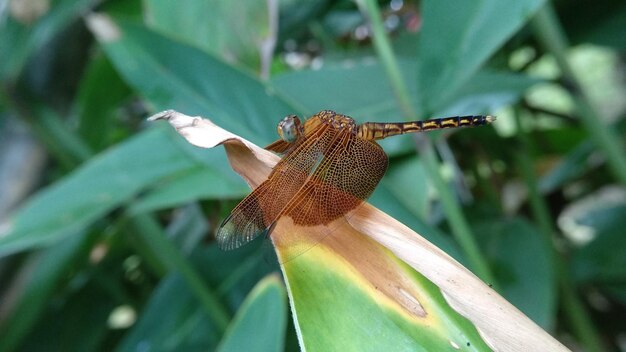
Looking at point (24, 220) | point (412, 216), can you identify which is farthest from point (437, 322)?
point (24, 220)

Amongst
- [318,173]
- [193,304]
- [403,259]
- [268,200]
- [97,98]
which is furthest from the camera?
[97,98]

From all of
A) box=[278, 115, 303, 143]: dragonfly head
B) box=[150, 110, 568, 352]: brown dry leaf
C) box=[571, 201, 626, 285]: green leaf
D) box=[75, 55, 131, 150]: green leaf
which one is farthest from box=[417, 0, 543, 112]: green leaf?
box=[75, 55, 131, 150]: green leaf

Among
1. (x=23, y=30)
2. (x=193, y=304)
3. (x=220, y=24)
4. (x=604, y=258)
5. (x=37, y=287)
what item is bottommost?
(x=604, y=258)

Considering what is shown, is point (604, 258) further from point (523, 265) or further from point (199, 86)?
point (199, 86)

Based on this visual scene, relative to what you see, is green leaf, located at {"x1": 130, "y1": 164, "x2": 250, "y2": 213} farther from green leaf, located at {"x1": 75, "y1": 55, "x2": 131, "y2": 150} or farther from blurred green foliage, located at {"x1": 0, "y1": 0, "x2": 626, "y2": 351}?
green leaf, located at {"x1": 75, "y1": 55, "x2": 131, "y2": 150}

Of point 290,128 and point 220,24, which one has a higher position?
point 220,24

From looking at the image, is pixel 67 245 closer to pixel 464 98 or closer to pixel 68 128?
pixel 68 128

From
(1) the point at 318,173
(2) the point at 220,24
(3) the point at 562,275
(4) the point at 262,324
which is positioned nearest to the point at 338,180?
(1) the point at 318,173

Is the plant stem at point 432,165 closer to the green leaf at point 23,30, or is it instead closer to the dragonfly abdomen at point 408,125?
the dragonfly abdomen at point 408,125
